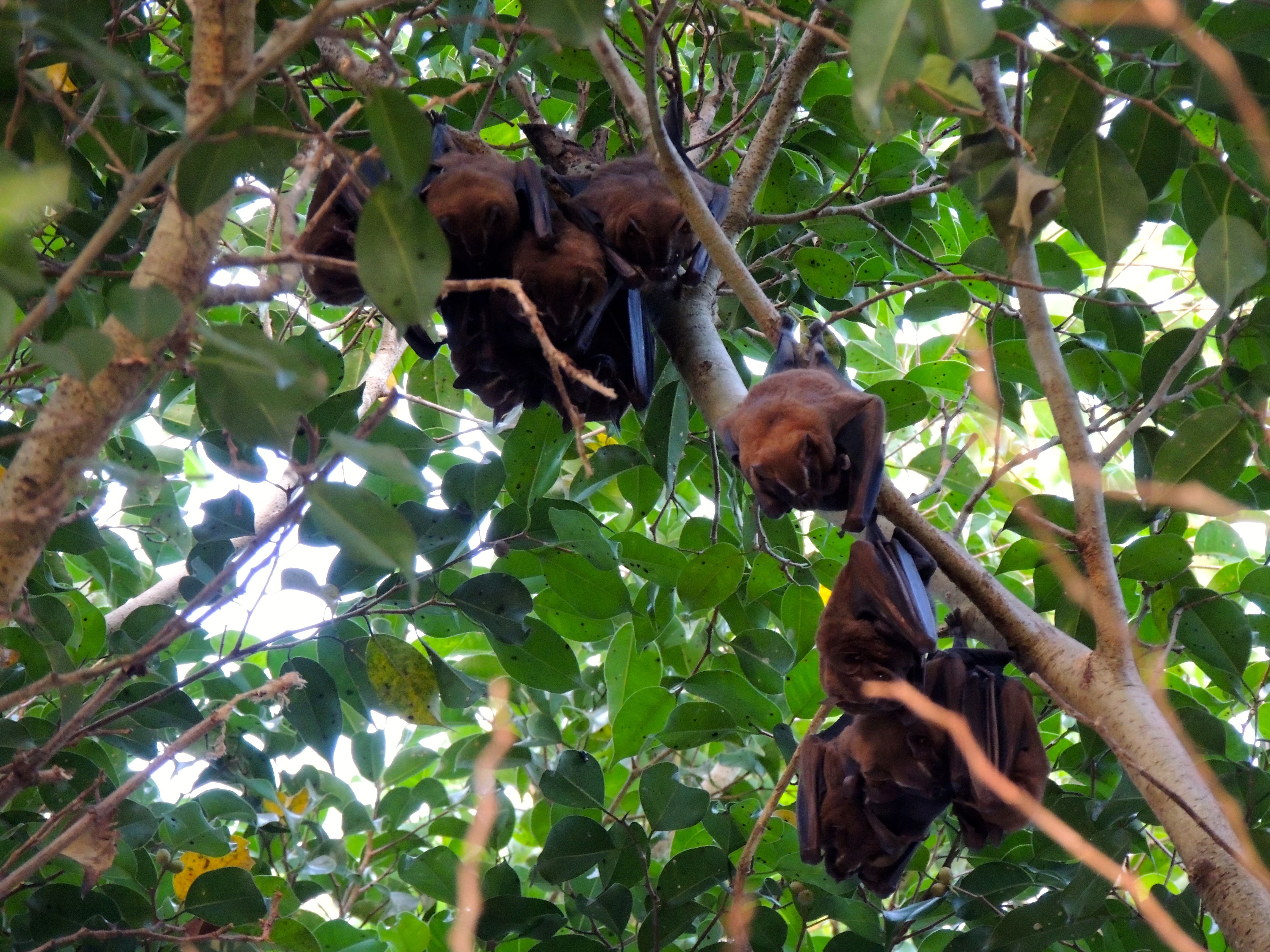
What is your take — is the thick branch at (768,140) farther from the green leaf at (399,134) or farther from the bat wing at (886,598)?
the green leaf at (399,134)

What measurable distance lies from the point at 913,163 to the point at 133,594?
288 cm

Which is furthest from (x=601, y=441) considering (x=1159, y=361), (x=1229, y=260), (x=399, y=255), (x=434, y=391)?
(x=399, y=255)

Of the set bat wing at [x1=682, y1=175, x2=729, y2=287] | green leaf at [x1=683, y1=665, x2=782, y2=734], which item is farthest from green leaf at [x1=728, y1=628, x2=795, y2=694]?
bat wing at [x1=682, y1=175, x2=729, y2=287]

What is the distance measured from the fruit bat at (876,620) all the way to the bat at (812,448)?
9cm

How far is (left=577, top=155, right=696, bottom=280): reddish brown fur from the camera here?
90.4 inches

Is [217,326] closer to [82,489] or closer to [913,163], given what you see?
[82,489]

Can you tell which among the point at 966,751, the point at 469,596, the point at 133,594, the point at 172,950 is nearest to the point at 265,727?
the point at 133,594

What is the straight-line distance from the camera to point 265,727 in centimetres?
363

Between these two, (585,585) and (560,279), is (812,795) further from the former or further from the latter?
(560,279)

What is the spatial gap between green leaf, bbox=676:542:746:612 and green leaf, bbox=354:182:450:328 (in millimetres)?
1334

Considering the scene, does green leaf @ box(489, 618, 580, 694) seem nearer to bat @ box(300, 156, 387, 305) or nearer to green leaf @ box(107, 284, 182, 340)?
bat @ box(300, 156, 387, 305)

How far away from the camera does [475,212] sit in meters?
2.23

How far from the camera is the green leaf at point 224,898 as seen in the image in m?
2.48

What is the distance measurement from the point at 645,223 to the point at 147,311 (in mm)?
1250
